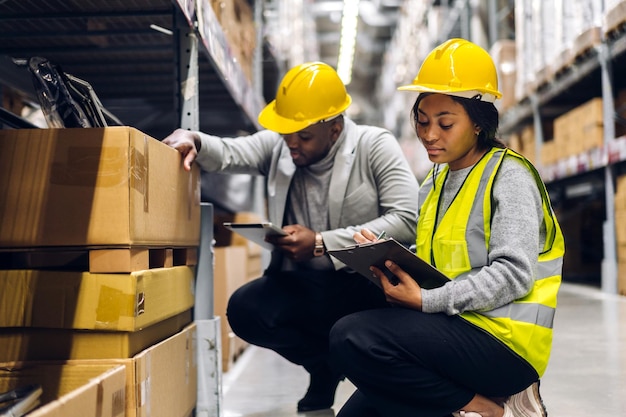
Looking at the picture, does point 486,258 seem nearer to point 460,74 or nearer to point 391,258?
point 391,258

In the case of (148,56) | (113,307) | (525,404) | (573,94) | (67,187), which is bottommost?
(525,404)

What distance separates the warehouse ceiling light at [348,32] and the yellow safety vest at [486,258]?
21.8 feet

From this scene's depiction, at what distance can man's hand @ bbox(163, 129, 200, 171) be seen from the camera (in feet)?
7.84

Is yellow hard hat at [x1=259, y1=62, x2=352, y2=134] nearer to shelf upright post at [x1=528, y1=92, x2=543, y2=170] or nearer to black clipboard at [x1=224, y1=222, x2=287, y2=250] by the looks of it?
black clipboard at [x1=224, y1=222, x2=287, y2=250]

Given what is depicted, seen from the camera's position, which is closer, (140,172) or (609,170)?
(140,172)

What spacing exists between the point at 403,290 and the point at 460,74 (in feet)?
2.23

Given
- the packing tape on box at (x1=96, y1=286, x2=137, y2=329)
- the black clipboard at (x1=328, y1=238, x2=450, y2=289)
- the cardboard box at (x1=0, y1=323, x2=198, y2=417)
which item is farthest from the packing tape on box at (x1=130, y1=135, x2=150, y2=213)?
the black clipboard at (x1=328, y1=238, x2=450, y2=289)

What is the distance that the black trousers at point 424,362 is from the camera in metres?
1.94

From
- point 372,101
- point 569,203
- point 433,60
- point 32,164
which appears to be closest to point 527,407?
point 433,60

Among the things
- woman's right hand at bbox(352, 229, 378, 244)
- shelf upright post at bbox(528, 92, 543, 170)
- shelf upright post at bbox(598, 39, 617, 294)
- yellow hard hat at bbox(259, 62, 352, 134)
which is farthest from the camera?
shelf upright post at bbox(528, 92, 543, 170)

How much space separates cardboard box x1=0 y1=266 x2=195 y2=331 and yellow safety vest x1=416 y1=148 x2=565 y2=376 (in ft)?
2.97

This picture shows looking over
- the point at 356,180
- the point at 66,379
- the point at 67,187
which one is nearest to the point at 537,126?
the point at 356,180

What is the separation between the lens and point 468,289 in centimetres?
190

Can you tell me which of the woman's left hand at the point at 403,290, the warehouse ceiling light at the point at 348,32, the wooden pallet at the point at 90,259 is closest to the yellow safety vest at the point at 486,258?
the woman's left hand at the point at 403,290
